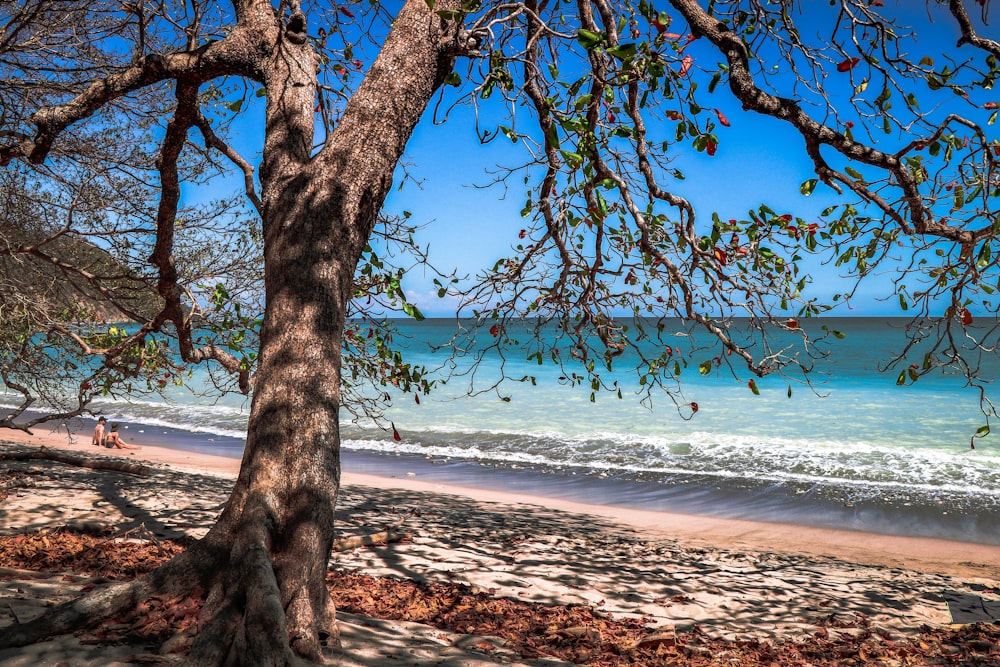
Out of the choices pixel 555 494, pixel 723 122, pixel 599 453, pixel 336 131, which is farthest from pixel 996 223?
pixel 599 453

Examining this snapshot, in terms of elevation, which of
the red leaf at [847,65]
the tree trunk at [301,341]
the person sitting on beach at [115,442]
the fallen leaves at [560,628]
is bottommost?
the fallen leaves at [560,628]

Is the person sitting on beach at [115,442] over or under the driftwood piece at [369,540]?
over

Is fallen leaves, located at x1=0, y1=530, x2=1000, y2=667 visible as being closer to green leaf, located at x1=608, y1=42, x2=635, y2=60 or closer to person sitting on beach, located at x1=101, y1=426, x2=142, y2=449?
green leaf, located at x1=608, y1=42, x2=635, y2=60

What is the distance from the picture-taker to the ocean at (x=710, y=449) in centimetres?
1147

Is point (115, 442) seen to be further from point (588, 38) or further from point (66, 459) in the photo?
point (588, 38)

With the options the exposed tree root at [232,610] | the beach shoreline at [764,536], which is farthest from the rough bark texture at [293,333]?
the beach shoreline at [764,536]

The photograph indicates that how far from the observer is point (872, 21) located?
15.4 ft

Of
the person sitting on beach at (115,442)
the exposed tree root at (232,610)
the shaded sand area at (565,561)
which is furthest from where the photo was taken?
the person sitting on beach at (115,442)

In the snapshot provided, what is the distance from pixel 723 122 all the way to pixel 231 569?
3473 mm

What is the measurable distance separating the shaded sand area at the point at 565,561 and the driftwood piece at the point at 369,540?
0.09 meters

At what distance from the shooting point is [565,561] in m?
6.89

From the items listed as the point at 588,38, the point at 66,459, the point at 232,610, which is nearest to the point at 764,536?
the point at 588,38

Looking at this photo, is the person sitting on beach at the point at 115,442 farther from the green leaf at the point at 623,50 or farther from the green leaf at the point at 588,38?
the green leaf at the point at 623,50

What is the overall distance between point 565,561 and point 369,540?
1.98 meters
